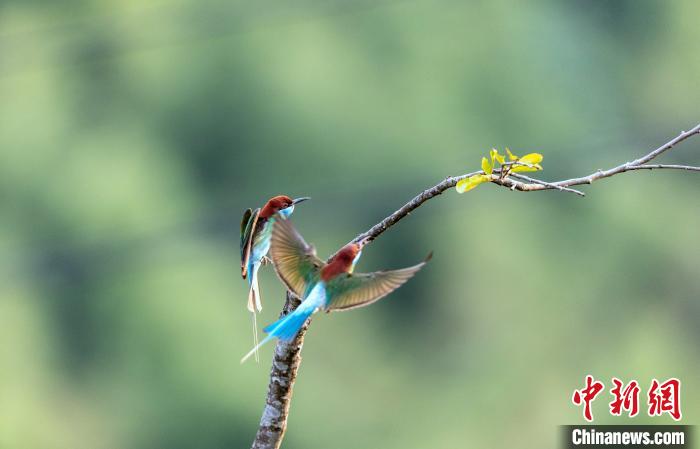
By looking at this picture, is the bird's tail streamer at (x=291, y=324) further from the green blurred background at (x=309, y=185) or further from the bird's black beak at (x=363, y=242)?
the green blurred background at (x=309, y=185)

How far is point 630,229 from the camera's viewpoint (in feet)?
9.49

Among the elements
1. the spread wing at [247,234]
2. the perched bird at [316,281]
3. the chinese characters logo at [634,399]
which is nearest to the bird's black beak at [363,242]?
the perched bird at [316,281]

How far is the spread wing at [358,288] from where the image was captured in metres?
0.81

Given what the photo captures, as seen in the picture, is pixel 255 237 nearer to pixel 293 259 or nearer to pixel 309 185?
pixel 293 259

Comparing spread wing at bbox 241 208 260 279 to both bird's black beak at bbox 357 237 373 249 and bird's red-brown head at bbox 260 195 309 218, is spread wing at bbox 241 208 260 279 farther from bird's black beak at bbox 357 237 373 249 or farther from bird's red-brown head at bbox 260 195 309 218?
bird's black beak at bbox 357 237 373 249

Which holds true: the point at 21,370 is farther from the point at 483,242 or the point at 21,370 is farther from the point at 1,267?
the point at 483,242

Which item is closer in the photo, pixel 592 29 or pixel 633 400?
pixel 633 400

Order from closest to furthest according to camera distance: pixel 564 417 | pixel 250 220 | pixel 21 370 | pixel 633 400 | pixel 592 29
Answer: pixel 250 220
pixel 633 400
pixel 564 417
pixel 21 370
pixel 592 29

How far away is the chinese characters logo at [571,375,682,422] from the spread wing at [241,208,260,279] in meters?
1.05

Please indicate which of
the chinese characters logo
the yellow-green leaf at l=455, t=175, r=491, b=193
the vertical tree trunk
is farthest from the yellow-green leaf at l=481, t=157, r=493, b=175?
the chinese characters logo

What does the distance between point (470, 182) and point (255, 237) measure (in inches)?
13.7

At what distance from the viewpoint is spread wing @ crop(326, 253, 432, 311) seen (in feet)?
2.64

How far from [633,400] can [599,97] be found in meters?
1.66

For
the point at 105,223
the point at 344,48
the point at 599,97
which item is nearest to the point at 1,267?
the point at 105,223
